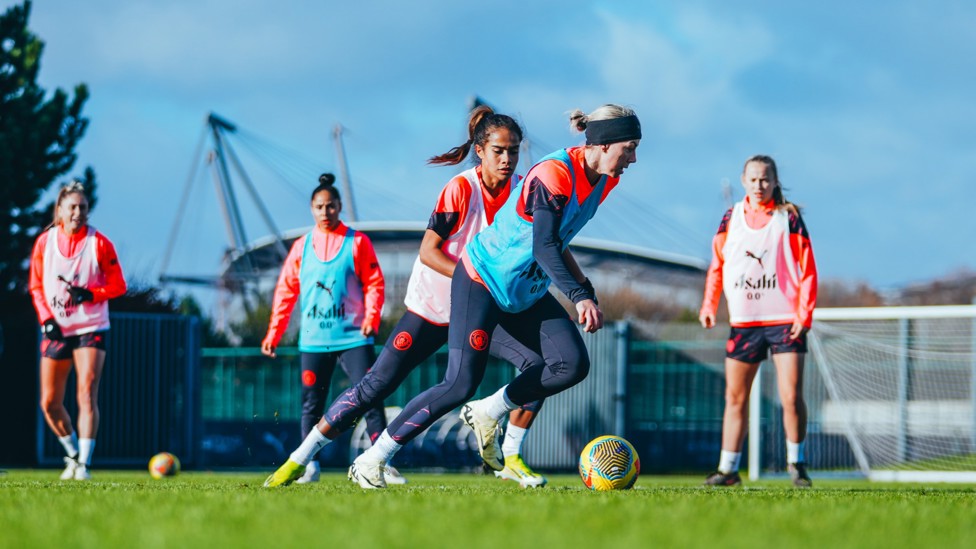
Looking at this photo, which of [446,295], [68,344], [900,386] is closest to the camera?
[446,295]

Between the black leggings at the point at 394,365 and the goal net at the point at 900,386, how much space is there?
853 cm

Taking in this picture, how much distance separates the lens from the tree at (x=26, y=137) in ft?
71.1

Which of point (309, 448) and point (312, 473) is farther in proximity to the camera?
point (312, 473)

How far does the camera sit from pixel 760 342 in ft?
30.3

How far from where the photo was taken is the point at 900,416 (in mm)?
15156

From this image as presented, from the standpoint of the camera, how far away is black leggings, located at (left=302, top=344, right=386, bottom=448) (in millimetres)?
9117

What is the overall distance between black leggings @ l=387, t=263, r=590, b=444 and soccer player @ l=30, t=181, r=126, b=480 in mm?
3758

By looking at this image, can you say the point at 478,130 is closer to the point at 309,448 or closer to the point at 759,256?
the point at 309,448

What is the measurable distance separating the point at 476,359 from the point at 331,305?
2902 millimetres

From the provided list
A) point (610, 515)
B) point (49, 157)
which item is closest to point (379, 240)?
point (49, 157)

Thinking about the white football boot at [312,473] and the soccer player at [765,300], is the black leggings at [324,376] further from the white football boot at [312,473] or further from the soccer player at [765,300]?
the soccer player at [765,300]

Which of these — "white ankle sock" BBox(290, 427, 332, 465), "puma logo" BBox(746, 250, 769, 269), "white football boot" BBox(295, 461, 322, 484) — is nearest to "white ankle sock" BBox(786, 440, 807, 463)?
"puma logo" BBox(746, 250, 769, 269)

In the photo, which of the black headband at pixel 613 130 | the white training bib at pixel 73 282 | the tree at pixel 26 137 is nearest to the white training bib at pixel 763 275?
the black headband at pixel 613 130

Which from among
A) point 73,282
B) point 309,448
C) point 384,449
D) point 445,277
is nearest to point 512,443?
point 445,277
